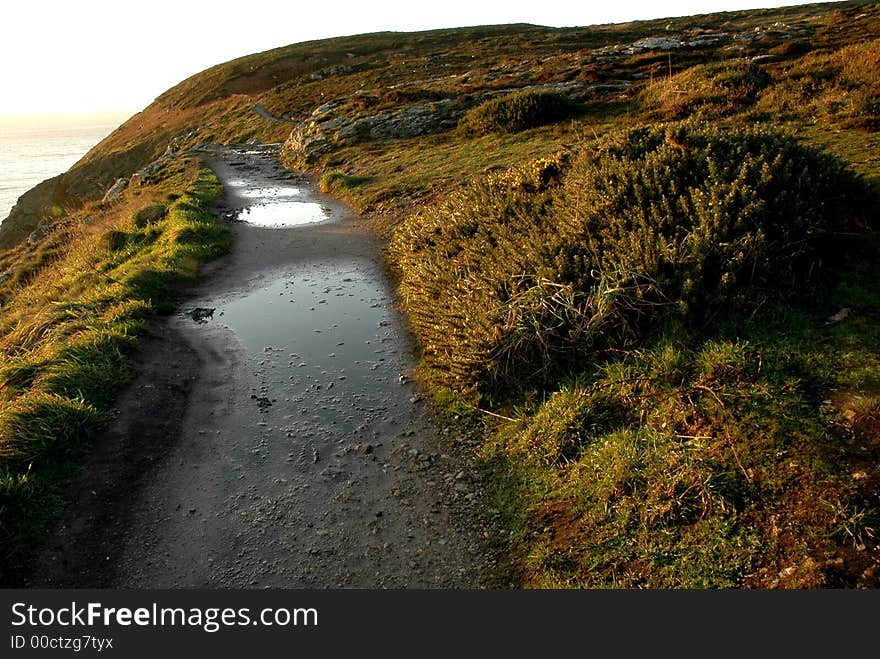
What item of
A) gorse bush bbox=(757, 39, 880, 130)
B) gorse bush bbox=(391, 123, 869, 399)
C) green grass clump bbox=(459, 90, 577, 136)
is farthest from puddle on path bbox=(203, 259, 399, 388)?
green grass clump bbox=(459, 90, 577, 136)

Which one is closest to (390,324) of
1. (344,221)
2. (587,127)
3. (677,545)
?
(677,545)

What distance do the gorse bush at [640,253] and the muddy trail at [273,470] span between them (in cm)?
126

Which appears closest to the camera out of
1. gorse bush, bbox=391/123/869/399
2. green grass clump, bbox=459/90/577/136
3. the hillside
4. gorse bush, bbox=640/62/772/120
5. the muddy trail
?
the hillside

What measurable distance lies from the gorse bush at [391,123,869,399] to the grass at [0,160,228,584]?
4.58 m

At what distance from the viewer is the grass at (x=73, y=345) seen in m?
5.78

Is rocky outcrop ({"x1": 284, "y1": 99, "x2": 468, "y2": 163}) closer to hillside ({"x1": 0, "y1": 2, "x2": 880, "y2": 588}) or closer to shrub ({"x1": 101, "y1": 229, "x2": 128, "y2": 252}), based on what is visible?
shrub ({"x1": 101, "y1": 229, "x2": 128, "y2": 252})

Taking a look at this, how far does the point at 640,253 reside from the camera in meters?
6.82

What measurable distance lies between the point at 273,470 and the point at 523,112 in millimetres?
20653

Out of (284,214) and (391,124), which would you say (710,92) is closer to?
(284,214)

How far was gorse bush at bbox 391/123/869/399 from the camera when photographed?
6453mm

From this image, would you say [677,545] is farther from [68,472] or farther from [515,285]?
[68,472]

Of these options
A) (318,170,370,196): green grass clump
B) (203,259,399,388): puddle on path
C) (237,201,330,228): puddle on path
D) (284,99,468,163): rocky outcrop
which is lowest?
(203,259,399,388): puddle on path

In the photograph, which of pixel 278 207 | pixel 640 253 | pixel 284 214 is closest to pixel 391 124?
pixel 278 207

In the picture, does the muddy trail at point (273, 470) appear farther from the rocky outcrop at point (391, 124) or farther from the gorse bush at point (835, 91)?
the rocky outcrop at point (391, 124)
